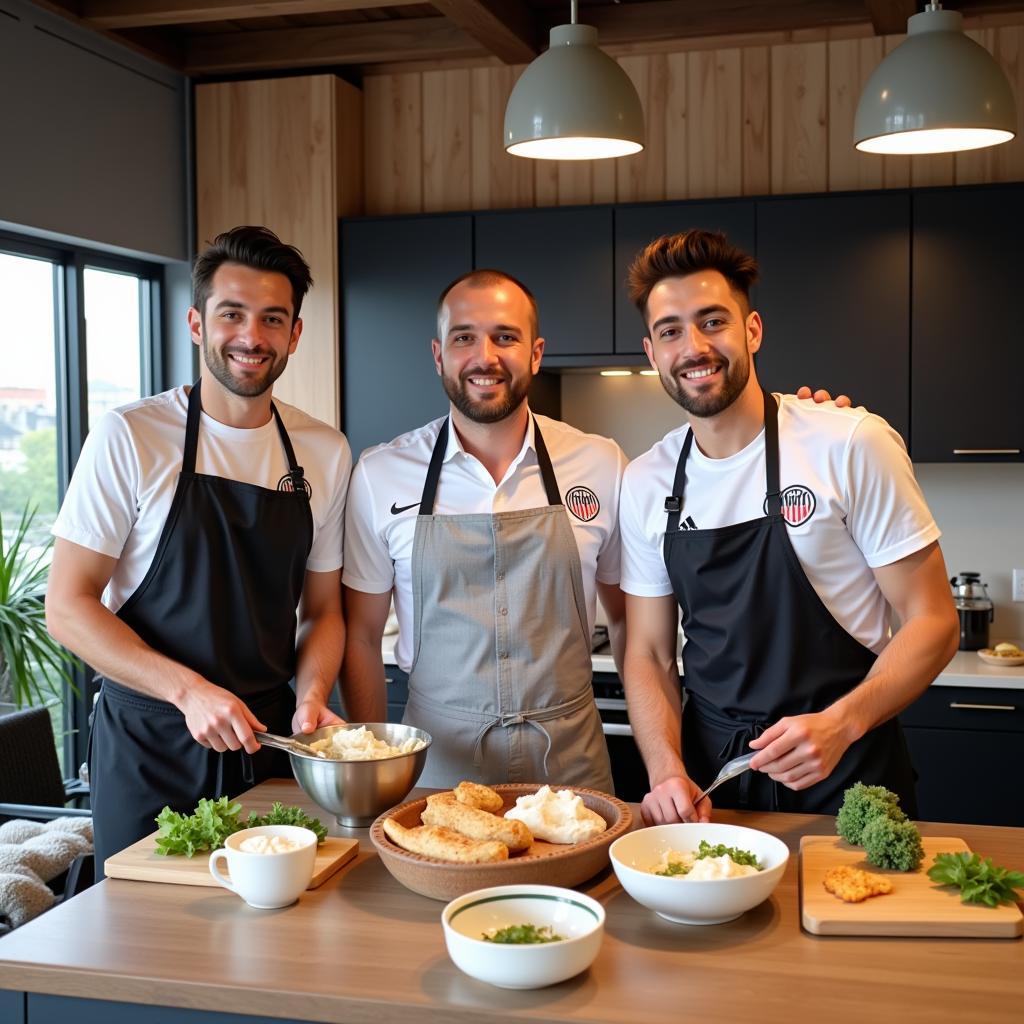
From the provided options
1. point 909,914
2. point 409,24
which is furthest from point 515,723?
point 409,24

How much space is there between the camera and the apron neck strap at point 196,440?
2.37 metres

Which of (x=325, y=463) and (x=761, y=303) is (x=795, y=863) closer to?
(x=325, y=463)

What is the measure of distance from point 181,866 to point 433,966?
478 millimetres

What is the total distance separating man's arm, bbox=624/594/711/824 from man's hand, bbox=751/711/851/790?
175mm

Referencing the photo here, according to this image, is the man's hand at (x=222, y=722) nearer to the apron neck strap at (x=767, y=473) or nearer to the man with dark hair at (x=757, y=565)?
the man with dark hair at (x=757, y=565)

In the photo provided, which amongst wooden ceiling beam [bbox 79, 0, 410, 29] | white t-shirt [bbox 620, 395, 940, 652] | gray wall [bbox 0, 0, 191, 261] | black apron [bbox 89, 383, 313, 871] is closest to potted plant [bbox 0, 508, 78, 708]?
gray wall [bbox 0, 0, 191, 261]

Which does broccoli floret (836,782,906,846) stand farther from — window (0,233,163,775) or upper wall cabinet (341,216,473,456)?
window (0,233,163,775)

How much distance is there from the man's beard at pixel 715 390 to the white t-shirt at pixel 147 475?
2.41 feet

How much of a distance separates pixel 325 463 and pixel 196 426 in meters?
0.27

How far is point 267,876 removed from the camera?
5.29 feet

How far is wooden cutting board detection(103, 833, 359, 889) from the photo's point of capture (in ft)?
5.68

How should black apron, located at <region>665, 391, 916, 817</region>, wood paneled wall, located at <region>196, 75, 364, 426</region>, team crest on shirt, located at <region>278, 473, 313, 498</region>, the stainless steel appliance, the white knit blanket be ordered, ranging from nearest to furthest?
1. black apron, located at <region>665, 391, 916, 817</region>
2. team crest on shirt, located at <region>278, 473, 313, 498</region>
3. the white knit blanket
4. the stainless steel appliance
5. wood paneled wall, located at <region>196, 75, 364, 426</region>

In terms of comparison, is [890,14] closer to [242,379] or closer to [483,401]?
[483,401]

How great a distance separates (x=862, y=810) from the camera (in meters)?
1.76
